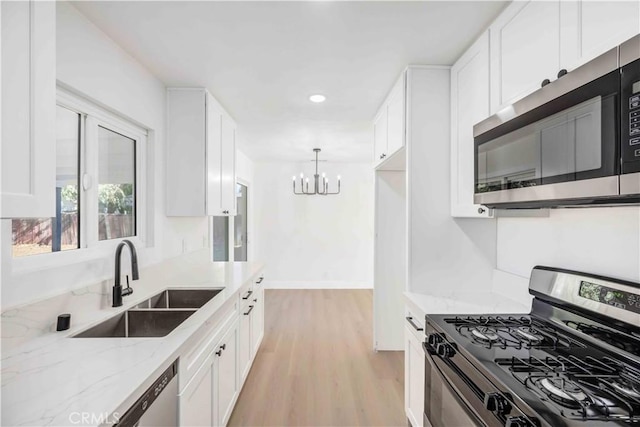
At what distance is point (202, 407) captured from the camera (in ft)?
5.35

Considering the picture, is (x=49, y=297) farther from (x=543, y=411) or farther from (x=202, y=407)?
(x=543, y=411)

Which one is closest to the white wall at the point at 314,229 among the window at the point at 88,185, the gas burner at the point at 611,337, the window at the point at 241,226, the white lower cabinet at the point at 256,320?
the window at the point at 241,226

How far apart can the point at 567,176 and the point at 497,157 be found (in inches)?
17.4

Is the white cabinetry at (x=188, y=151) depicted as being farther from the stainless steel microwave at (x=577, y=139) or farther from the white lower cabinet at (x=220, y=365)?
the stainless steel microwave at (x=577, y=139)

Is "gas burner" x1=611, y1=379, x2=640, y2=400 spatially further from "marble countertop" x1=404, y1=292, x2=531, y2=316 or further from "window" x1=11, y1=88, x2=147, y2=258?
"window" x1=11, y1=88, x2=147, y2=258

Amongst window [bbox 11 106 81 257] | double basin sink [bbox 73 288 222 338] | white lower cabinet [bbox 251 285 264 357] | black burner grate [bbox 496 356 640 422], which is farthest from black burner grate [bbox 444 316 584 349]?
window [bbox 11 106 81 257]

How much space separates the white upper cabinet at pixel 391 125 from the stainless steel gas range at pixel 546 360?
4.16 feet

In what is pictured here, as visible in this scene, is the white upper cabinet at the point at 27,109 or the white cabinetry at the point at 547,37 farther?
the white cabinetry at the point at 547,37

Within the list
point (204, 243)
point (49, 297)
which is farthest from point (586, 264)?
point (204, 243)

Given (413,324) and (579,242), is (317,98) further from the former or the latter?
Answer: (579,242)

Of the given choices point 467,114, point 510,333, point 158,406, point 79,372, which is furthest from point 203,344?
point 467,114

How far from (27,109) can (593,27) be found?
5.69 ft

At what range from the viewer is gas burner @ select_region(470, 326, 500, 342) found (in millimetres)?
1372

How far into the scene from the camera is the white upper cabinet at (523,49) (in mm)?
1268
